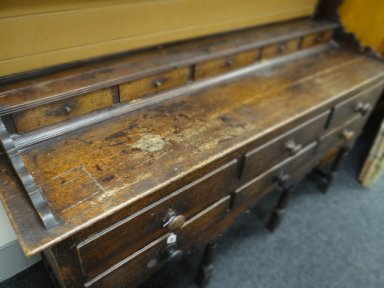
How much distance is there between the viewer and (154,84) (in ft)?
3.58

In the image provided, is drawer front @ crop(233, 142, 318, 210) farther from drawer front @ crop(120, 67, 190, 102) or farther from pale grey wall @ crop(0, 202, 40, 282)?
pale grey wall @ crop(0, 202, 40, 282)

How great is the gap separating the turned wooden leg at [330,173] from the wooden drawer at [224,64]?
2.99ft

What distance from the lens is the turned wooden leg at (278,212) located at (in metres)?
1.59

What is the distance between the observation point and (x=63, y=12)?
2.97ft

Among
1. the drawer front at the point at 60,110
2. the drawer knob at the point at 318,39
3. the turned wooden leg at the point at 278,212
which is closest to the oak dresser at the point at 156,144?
the drawer front at the point at 60,110

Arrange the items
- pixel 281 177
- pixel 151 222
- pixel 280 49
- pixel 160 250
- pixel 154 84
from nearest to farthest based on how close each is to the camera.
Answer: pixel 151 222 → pixel 160 250 → pixel 154 84 → pixel 281 177 → pixel 280 49

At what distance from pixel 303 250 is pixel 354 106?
0.78 m

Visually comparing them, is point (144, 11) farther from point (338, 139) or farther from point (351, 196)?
point (351, 196)

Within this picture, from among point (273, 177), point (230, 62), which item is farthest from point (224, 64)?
point (273, 177)

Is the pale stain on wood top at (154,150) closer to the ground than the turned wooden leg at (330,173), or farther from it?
farther from it

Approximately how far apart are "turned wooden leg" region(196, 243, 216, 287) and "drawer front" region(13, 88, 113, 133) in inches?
27.7

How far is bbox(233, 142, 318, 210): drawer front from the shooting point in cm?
117

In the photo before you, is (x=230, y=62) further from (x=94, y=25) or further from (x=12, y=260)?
(x=12, y=260)

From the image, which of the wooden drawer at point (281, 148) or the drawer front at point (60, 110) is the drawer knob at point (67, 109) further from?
the wooden drawer at point (281, 148)
